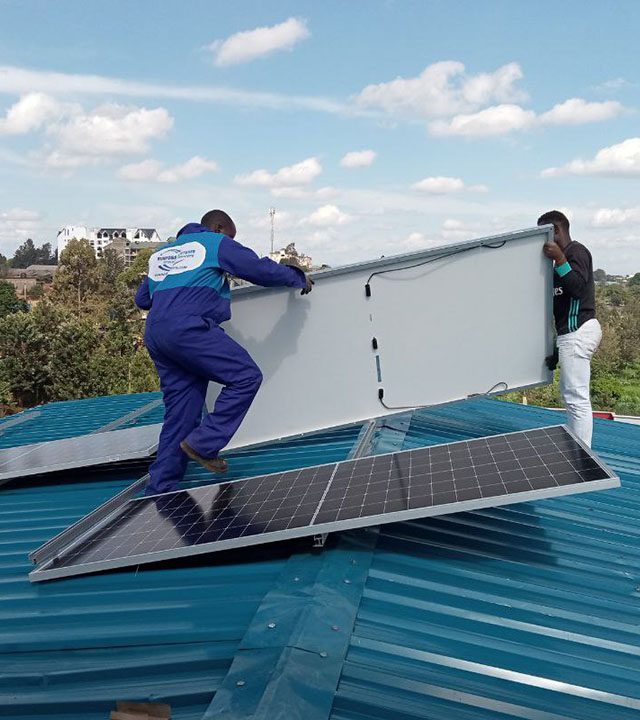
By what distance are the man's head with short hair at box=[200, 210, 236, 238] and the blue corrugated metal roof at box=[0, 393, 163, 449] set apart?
4.09 m

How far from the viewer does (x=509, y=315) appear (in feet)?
18.3

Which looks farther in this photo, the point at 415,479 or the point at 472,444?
the point at 472,444

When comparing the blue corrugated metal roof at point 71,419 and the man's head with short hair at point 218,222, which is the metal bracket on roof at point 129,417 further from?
the man's head with short hair at point 218,222

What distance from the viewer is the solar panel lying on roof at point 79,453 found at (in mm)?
5340

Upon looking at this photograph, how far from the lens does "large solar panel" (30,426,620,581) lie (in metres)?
3.33

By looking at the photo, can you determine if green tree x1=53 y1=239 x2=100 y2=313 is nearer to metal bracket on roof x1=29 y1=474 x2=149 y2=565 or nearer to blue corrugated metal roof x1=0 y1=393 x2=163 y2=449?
blue corrugated metal roof x1=0 y1=393 x2=163 y2=449

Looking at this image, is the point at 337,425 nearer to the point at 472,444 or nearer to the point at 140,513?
the point at 472,444

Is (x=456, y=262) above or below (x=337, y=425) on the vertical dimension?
above

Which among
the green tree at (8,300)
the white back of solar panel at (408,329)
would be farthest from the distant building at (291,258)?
the green tree at (8,300)

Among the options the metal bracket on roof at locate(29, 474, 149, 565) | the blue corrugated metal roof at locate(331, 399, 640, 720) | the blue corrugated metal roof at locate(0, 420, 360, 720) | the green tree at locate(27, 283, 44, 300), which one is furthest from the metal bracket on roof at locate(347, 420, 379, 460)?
the green tree at locate(27, 283, 44, 300)

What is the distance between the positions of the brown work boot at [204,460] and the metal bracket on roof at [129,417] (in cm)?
364

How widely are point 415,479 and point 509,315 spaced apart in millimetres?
2168

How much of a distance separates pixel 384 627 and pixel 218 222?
321 centimetres

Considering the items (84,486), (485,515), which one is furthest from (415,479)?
(84,486)
